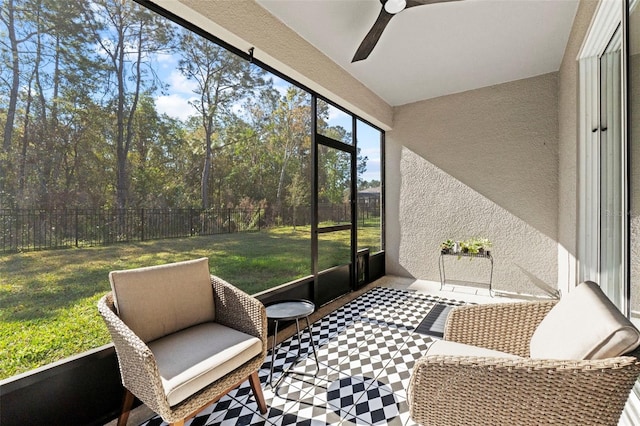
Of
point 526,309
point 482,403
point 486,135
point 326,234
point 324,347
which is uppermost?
point 486,135

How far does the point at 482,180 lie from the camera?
13.0 feet

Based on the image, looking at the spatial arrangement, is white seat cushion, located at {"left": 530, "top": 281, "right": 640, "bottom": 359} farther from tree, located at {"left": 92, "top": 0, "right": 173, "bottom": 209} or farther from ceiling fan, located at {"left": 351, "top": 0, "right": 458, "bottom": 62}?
tree, located at {"left": 92, "top": 0, "right": 173, "bottom": 209}

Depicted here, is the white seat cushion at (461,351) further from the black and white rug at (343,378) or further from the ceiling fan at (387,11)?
the ceiling fan at (387,11)

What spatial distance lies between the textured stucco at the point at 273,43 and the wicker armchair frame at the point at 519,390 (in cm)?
240

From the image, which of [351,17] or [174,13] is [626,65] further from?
[174,13]

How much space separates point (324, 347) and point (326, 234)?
4.53 feet

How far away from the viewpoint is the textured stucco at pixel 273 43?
1.91 meters

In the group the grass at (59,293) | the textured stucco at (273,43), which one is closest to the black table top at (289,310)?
the grass at (59,293)

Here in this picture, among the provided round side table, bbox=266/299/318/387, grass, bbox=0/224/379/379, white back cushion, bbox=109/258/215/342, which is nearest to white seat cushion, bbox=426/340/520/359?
round side table, bbox=266/299/318/387

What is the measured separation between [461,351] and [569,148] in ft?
8.54

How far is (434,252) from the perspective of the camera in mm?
4320

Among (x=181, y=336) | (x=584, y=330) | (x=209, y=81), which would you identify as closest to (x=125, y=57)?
(x=209, y=81)

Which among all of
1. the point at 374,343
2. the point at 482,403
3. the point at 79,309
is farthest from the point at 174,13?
the point at 374,343

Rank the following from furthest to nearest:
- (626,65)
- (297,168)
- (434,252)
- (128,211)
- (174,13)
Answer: (434,252), (297,168), (174,13), (128,211), (626,65)
